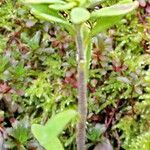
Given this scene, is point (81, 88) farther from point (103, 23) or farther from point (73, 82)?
point (73, 82)

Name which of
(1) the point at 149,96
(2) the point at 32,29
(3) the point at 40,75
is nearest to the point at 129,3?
(1) the point at 149,96

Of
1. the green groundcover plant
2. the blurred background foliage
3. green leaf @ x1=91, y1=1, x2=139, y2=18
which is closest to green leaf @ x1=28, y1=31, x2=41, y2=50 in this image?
the blurred background foliage

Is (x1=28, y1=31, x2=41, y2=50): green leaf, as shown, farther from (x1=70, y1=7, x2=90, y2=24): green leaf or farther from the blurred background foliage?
(x1=70, y1=7, x2=90, y2=24): green leaf

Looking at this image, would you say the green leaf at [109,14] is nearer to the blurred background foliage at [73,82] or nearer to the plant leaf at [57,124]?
the plant leaf at [57,124]

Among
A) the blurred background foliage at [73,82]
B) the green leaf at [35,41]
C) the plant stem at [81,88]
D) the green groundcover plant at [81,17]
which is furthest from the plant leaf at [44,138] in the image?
the green leaf at [35,41]

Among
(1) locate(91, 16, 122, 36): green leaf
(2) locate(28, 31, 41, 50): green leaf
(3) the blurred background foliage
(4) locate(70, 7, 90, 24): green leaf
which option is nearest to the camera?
(4) locate(70, 7, 90, 24): green leaf

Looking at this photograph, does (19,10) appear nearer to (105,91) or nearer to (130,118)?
(105,91)
